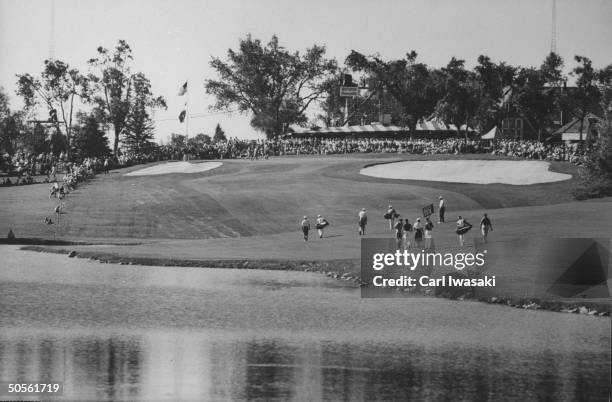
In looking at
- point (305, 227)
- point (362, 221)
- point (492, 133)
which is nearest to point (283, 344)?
point (305, 227)

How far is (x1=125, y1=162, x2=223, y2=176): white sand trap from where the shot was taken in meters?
87.9

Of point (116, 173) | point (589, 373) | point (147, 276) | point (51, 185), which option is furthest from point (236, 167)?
point (589, 373)

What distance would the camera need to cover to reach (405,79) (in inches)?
3688

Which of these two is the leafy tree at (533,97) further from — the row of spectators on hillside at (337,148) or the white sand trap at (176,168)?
the white sand trap at (176,168)

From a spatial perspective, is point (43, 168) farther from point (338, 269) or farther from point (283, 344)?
point (283, 344)

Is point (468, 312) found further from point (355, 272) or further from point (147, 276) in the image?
point (147, 276)

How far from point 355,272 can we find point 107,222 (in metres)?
26.4

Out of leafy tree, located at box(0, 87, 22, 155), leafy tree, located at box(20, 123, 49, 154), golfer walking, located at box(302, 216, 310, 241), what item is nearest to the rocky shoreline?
golfer walking, located at box(302, 216, 310, 241)

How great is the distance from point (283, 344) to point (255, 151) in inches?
2395

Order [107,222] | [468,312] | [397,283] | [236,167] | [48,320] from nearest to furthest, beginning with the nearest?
[48,320]
[468,312]
[397,283]
[107,222]
[236,167]

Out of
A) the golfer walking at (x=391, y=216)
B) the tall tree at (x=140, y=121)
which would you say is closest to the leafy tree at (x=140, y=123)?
the tall tree at (x=140, y=121)

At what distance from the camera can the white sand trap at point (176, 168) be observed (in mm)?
87938

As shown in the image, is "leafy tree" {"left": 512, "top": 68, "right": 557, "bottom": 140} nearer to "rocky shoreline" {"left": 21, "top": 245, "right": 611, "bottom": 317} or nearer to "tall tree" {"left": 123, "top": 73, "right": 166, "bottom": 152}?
"tall tree" {"left": 123, "top": 73, "right": 166, "bottom": 152}

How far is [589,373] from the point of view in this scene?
31.0 metres
